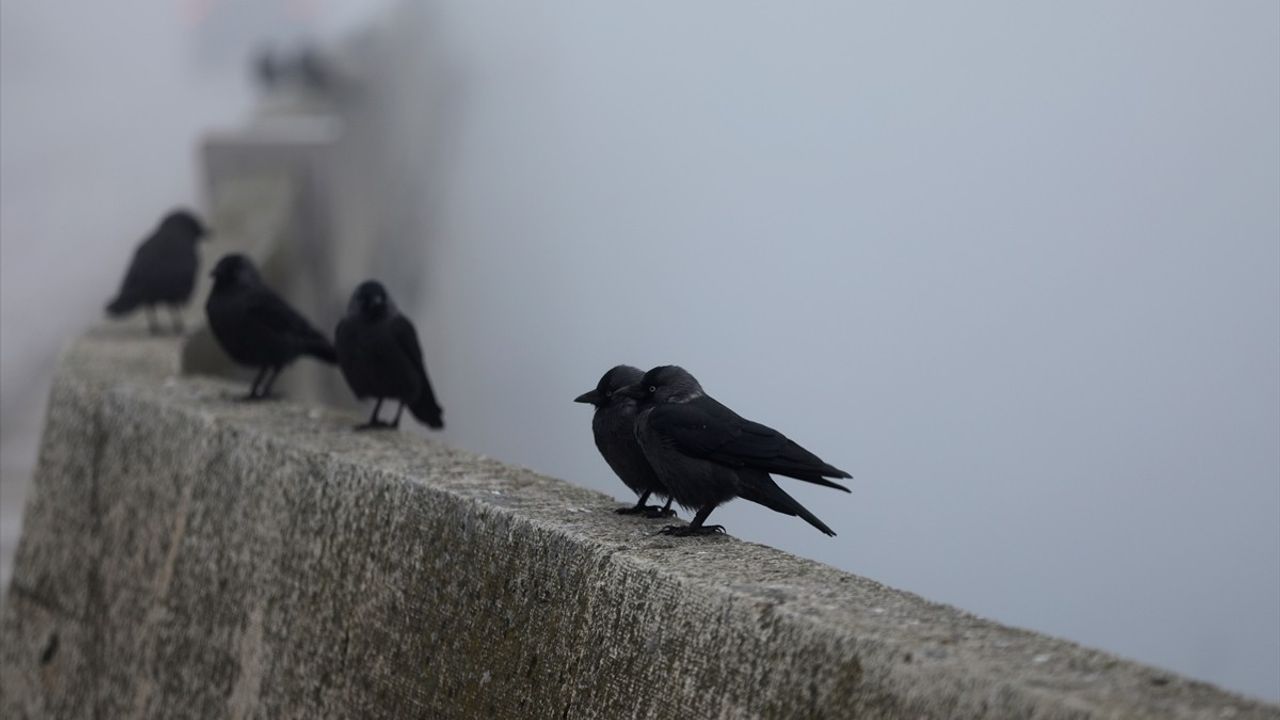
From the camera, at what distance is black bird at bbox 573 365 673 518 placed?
426 cm

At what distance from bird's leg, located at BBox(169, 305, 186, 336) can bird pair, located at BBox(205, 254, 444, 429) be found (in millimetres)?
1747

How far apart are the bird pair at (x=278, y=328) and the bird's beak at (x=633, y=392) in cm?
166

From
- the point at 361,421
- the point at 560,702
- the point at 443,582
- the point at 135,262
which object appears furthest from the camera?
the point at 135,262

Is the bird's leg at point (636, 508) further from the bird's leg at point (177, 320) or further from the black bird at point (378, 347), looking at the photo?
the bird's leg at point (177, 320)

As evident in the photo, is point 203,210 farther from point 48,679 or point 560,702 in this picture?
point 560,702

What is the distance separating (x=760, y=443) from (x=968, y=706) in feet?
4.23

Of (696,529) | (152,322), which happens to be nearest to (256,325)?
(152,322)

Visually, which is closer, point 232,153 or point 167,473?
point 167,473

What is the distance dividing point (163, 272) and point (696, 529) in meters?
5.55

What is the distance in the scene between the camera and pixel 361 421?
584cm

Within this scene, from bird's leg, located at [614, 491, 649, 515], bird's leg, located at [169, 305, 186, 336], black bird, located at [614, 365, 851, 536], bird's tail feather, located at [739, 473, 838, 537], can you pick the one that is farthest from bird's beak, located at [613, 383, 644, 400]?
bird's leg, located at [169, 305, 186, 336]

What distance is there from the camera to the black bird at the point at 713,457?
383 cm

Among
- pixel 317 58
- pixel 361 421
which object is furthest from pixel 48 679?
pixel 317 58

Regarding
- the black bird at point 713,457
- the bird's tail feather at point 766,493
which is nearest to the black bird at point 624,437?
the black bird at point 713,457
